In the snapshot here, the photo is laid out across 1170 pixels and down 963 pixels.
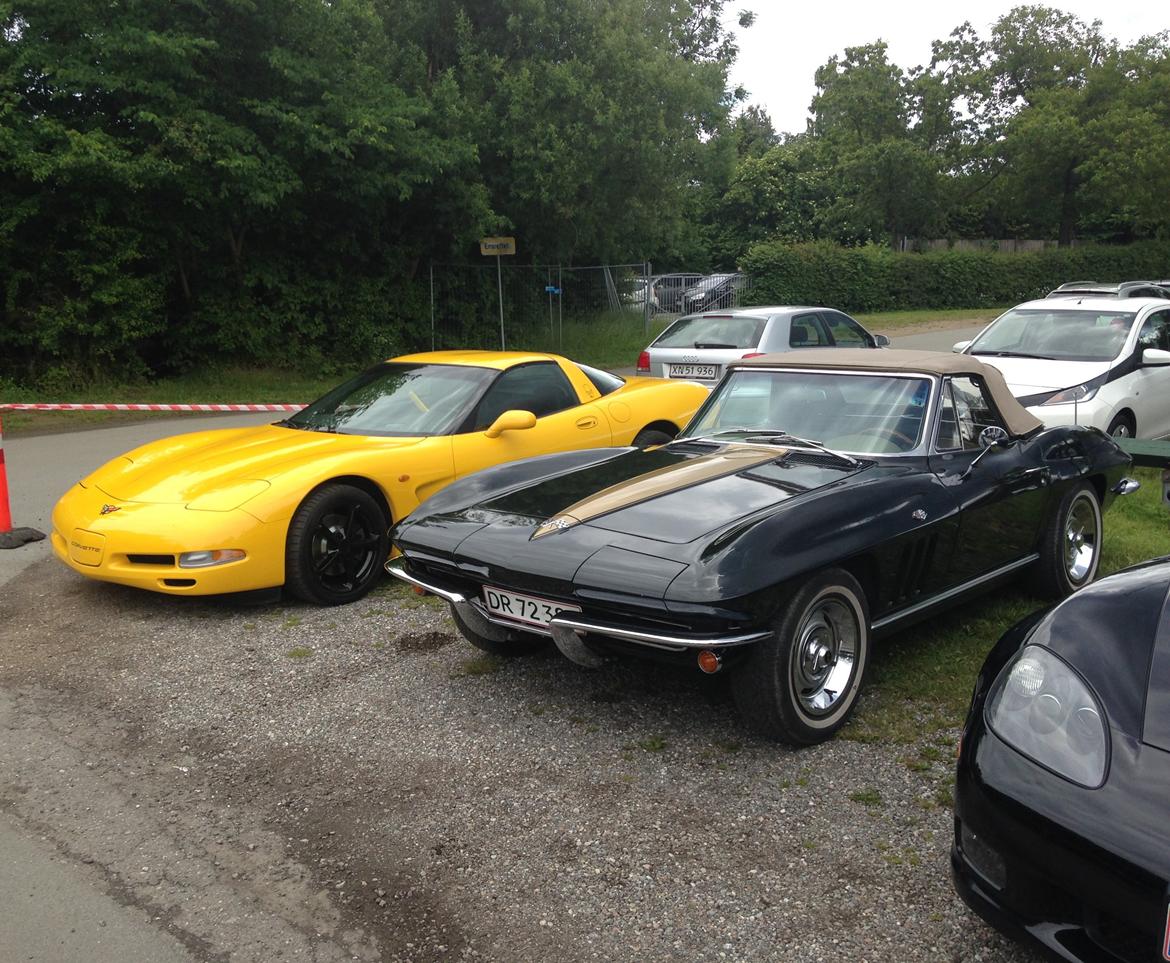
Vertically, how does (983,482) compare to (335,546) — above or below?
above

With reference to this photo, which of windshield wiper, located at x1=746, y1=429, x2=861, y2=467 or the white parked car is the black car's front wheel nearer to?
windshield wiper, located at x1=746, y1=429, x2=861, y2=467

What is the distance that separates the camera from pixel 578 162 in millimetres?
18672

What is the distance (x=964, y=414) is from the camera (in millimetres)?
4926

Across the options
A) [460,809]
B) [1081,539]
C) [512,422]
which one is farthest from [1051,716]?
[512,422]

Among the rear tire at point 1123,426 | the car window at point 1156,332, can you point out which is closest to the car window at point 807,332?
the car window at point 1156,332

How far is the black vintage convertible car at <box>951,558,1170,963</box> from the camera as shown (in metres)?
2.11

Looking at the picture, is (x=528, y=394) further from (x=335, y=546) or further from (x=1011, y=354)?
(x=1011, y=354)

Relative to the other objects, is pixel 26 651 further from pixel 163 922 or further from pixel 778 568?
pixel 778 568

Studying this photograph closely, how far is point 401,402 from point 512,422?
1.02 meters

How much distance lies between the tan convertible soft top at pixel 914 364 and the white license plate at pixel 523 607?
81.8 inches

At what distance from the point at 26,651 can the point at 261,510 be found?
133cm

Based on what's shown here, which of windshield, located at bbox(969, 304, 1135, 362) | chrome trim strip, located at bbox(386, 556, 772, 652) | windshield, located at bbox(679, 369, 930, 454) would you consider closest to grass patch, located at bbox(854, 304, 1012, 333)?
windshield, located at bbox(969, 304, 1135, 362)

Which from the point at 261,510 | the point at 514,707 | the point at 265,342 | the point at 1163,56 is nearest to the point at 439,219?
the point at 265,342

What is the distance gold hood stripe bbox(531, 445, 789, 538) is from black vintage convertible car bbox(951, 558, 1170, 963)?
1.75 meters
